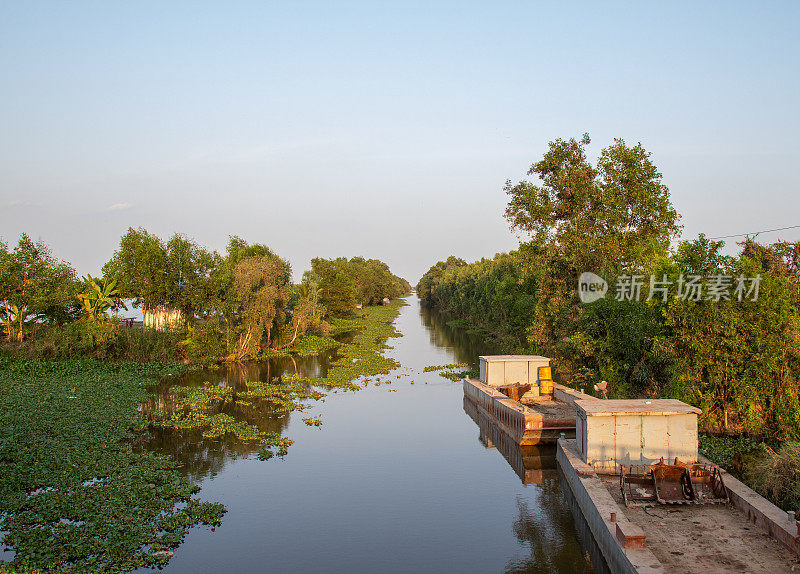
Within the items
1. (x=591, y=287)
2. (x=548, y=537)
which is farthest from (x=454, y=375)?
(x=548, y=537)

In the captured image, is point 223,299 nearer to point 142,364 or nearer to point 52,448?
point 142,364

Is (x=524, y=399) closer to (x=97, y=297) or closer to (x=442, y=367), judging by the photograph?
(x=442, y=367)

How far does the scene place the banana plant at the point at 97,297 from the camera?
42344mm

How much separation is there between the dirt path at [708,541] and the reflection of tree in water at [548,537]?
1.75 metres

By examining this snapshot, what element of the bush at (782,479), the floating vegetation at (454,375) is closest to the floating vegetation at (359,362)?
the floating vegetation at (454,375)

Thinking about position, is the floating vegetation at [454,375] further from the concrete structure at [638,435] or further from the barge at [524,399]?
the concrete structure at [638,435]

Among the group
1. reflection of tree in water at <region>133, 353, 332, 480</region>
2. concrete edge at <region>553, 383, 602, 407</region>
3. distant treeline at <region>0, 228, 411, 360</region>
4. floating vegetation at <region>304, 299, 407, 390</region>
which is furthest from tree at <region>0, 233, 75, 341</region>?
concrete edge at <region>553, 383, 602, 407</region>

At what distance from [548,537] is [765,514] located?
5.36 metres

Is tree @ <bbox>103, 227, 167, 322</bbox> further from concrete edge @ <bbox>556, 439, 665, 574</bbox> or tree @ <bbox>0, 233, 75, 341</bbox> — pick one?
concrete edge @ <bbox>556, 439, 665, 574</bbox>

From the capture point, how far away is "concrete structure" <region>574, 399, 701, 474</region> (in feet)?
56.0

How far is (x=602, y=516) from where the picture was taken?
13.8 metres

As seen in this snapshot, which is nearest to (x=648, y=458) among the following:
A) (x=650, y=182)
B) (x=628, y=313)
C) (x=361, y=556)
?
(x=361, y=556)

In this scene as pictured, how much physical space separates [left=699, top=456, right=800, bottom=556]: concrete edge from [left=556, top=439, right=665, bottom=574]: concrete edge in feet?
9.75

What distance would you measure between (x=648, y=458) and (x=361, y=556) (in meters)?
9.01
